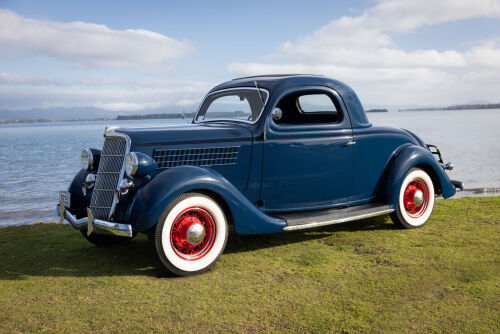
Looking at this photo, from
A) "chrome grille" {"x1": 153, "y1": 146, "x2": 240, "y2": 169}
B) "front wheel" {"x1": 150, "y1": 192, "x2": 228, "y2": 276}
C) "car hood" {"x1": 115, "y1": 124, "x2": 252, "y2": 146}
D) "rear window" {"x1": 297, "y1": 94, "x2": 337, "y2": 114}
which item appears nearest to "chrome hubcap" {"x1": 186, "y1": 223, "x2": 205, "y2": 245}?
"front wheel" {"x1": 150, "y1": 192, "x2": 228, "y2": 276}

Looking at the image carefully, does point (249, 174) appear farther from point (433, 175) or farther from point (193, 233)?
point (433, 175)

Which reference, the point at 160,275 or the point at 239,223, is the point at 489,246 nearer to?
the point at 239,223

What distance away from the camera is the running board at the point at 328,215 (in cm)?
494

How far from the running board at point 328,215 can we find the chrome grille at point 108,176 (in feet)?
6.39

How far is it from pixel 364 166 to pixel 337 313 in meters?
2.79

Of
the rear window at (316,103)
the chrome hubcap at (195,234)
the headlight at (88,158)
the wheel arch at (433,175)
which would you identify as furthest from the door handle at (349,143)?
the headlight at (88,158)

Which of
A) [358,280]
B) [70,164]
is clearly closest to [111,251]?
[358,280]

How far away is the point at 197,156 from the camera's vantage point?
15.7 ft

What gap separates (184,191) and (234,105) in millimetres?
1969

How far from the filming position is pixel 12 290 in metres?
4.03

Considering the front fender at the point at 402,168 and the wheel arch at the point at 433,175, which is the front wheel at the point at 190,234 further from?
the wheel arch at the point at 433,175

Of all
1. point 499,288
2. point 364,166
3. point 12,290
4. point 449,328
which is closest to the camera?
point 449,328

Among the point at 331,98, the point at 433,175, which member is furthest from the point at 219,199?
the point at 433,175

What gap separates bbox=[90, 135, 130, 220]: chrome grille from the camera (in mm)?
4590
